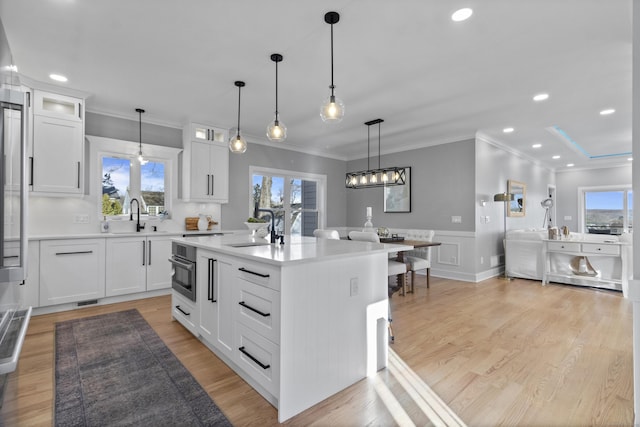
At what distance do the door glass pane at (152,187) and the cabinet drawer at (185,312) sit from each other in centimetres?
201

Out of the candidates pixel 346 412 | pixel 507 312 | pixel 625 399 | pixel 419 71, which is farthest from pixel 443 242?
pixel 346 412

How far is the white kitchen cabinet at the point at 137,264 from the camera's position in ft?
13.2

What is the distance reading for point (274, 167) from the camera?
6.16 m

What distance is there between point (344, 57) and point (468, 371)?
281cm

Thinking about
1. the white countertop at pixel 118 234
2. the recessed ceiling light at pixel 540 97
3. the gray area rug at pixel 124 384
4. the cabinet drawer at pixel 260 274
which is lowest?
the gray area rug at pixel 124 384

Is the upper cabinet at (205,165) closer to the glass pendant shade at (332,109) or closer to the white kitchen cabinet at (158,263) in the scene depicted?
the white kitchen cabinet at (158,263)

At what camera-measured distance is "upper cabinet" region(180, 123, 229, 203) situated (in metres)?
4.78

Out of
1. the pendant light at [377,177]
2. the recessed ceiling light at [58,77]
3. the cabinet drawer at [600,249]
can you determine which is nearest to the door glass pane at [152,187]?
the recessed ceiling light at [58,77]

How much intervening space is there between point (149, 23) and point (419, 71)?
2.43 meters

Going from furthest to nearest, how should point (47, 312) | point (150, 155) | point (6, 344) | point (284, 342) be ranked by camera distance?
point (150, 155)
point (47, 312)
point (284, 342)
point (6, 344)

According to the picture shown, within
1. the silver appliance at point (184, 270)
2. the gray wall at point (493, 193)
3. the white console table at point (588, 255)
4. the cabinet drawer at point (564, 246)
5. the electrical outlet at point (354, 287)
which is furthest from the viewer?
the gray wall at point (493, 193)

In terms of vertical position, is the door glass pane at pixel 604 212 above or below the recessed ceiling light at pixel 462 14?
below

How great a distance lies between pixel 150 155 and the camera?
4672mm

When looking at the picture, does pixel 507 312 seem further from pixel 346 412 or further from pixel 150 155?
pixel 150 155
